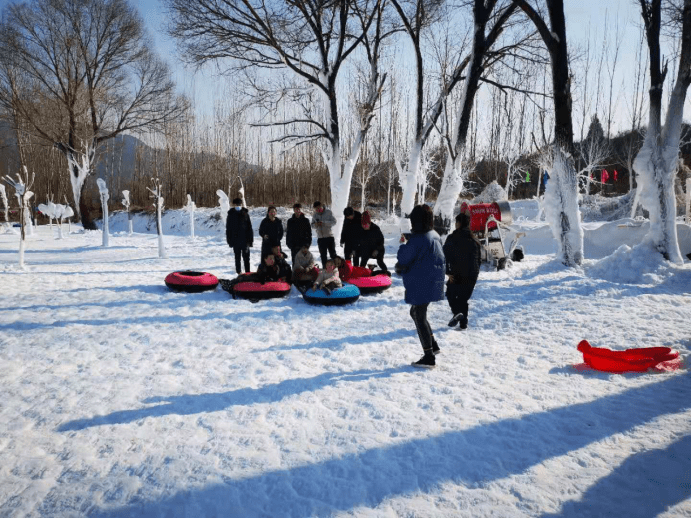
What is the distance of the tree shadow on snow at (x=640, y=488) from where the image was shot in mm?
2273

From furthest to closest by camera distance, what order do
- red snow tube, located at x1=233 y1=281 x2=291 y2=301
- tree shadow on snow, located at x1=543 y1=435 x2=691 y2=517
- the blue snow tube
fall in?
red snow tube, located at x1=233 y1=281 x2=291 y2=301 < the blue snow tube < tree shadow on snow, located at x1=543 y1=435 x2=691 y2=517

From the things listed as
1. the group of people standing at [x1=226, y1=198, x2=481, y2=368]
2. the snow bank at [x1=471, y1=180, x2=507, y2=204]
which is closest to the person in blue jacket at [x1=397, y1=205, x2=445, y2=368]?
the group of people standing at [x1=226, y1=198, x2=481, y2=368]

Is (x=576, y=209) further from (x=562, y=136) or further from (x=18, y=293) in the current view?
(x=18, y=293)

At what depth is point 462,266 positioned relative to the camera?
5602mm

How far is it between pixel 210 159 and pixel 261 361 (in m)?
29.7

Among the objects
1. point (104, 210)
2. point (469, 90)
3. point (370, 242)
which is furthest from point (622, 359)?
point (104, 210)

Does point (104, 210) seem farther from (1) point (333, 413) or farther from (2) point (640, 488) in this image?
(2) point (640, 488)

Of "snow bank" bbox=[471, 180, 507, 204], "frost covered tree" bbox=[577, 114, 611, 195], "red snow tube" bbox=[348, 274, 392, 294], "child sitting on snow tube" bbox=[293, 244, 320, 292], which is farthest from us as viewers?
"snow bank" bbox=[471, 180, 507, 204]

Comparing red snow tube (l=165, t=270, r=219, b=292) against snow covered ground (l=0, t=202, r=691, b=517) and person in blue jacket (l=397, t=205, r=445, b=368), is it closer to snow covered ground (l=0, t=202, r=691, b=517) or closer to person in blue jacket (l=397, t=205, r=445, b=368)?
snow covered ground (l=0, t=202, r=691, b=517)

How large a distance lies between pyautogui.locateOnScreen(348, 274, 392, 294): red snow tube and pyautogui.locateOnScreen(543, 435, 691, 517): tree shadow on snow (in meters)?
5.08

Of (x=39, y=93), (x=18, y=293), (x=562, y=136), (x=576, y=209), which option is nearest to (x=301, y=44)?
(x=562, y=136)

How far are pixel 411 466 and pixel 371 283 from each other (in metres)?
5.01

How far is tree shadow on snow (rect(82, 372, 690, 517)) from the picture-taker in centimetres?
231

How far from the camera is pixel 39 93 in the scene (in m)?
22.1
